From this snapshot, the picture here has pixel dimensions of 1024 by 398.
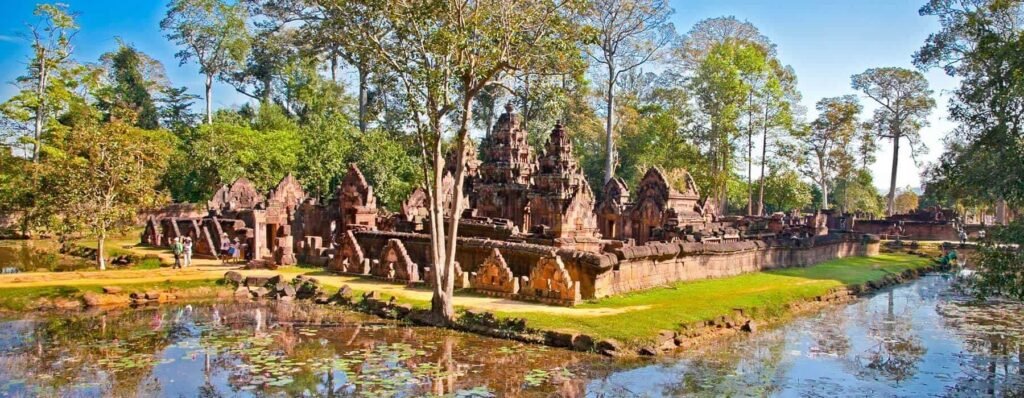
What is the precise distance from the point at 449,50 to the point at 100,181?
48.5ft

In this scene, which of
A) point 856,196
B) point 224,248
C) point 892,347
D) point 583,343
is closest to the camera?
point 583,343

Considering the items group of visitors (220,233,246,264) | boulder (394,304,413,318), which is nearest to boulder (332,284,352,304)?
boulder (394,304,413,318)

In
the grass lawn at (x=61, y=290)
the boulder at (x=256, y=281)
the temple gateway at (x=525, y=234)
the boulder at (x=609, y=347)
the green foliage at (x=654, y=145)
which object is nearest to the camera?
the boulder at (x=609, y=347)

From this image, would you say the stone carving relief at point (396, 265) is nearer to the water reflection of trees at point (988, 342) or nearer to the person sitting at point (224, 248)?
the person sitting at point (224, 248)

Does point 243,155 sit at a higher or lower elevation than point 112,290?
higher

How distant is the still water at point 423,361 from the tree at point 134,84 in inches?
1657

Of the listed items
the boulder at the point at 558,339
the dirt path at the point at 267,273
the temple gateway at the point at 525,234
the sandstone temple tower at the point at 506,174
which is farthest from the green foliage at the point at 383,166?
the boulder at the point at 558,339

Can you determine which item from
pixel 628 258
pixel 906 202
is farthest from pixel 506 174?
pixel 906 202

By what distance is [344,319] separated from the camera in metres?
17.4

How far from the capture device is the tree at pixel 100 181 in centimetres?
2322

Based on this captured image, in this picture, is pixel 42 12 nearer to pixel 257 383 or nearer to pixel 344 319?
pixel 344 319

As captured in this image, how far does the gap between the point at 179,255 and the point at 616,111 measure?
43570mm

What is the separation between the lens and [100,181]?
2366cm

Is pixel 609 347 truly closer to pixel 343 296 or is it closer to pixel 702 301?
pixel 702 301
